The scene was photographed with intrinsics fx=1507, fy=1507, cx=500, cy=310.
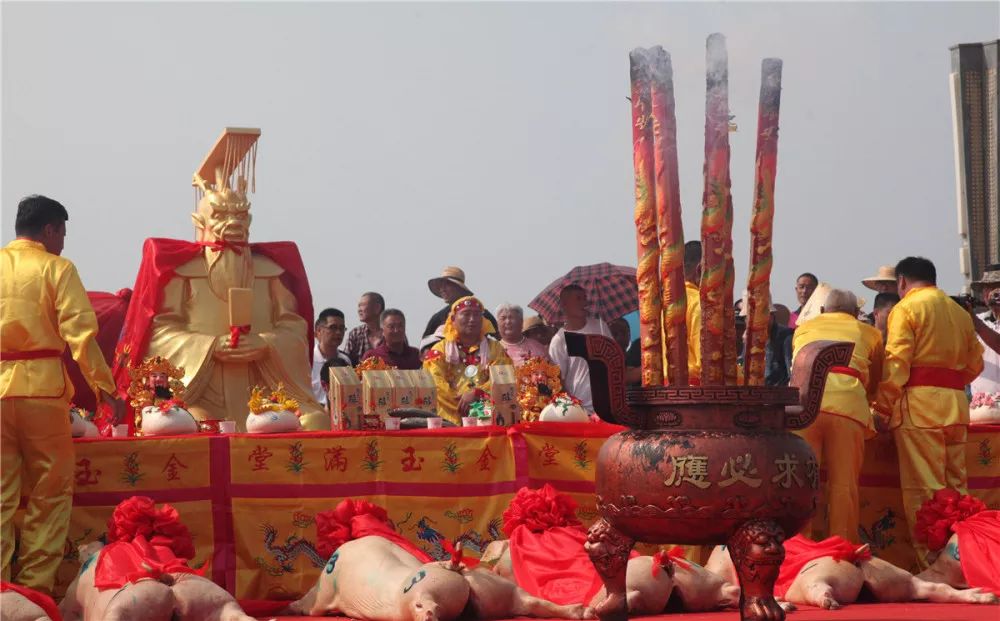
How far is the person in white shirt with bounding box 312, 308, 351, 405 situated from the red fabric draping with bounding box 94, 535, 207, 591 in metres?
3.81

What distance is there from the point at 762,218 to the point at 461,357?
3.53 m

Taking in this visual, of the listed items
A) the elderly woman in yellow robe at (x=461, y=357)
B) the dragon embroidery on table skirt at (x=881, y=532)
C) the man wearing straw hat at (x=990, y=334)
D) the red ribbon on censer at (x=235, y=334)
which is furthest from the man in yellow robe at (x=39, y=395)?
the man wearing straw hat at (x=990, y=334)

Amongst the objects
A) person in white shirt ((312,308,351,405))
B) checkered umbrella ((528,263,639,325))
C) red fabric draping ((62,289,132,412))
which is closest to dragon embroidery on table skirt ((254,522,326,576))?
person in white shirt ((312,308,351,405))

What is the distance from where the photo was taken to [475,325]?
28.6 feet

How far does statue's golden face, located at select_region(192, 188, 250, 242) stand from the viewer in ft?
30.5

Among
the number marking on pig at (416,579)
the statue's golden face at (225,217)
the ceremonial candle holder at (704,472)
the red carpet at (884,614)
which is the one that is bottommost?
the red carpet at (884,614)

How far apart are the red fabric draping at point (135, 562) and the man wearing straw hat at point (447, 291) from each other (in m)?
4.19

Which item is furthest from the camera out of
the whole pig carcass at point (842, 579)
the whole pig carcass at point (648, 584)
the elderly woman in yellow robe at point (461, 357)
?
the elderly woman in yellow robe at point (461, 357)

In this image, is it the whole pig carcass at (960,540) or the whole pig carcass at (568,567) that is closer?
the whole pig carcass at (568,567)

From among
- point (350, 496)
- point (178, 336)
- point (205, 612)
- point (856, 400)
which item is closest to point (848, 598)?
point (856, 400)

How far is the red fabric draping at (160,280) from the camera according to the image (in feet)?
29.8

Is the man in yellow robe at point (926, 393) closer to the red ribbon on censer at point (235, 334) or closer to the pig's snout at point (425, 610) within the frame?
the pig's snout at point (425, 610)

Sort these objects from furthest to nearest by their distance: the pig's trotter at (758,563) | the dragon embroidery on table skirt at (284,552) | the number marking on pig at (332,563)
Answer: the dragon embroidery on table skirt at (284,552), the number marking on pig at (332,563), the pig's trotter at (758,563)

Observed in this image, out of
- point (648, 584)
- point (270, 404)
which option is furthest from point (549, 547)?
point (270, 404)
